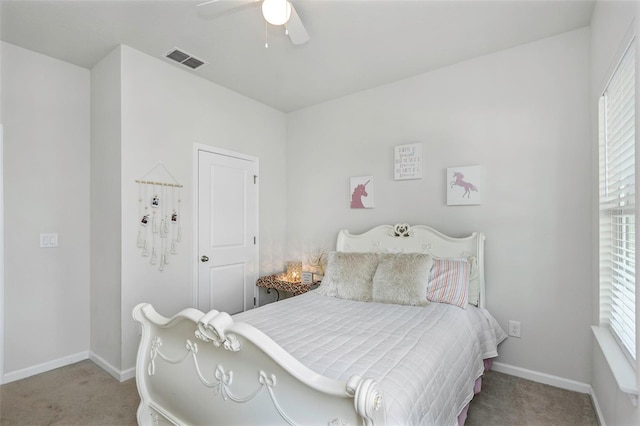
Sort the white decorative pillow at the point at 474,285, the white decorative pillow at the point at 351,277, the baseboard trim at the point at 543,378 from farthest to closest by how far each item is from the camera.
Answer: the white decorative pillow at the point at 351,277, the white decorative pillow at the point at 474,285, the baseboard trim at the point at 543,378

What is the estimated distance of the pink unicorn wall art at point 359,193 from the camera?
3.39 metres

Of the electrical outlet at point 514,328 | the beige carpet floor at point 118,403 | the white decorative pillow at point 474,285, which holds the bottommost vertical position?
the beige carpet floor at point 118,403

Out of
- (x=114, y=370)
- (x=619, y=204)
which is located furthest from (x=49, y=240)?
(x=619, y=204)

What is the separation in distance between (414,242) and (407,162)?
79cm

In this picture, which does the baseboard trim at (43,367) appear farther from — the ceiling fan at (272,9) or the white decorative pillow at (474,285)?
the white decorative pillow at (474,285)

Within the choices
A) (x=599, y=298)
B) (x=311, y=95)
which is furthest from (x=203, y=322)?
(x=311, y=95)

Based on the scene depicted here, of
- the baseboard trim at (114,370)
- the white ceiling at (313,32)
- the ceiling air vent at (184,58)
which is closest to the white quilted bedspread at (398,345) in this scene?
the baseboard trim at (114,370)

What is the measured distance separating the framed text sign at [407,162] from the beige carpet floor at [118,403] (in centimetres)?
183

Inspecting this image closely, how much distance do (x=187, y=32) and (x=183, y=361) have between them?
231cm

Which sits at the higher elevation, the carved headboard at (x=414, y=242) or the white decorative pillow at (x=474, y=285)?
the carved headboard at (x=414, y=242)

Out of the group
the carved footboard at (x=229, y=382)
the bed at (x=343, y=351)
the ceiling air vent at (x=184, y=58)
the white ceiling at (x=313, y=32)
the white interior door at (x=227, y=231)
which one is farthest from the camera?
the white interior door at (x=227, y=231)

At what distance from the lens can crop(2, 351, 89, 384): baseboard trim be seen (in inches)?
99.7

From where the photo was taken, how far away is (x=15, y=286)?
2598 mm

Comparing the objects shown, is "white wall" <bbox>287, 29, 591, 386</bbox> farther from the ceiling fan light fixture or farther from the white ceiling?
the ceiling fan light fixture
